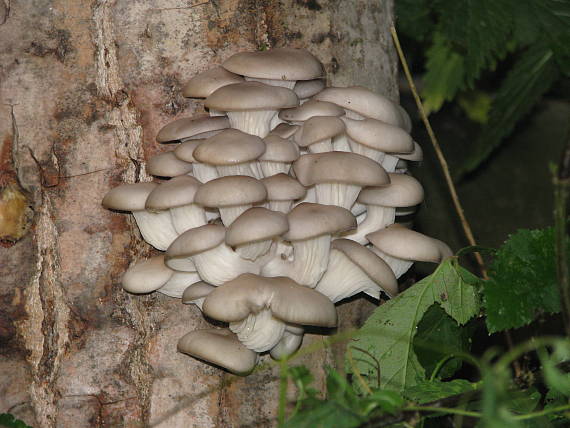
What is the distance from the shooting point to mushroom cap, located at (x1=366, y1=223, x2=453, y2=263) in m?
2.02

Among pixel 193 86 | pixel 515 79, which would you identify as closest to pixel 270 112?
pixel 193 86

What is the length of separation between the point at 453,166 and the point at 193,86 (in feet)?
12.9

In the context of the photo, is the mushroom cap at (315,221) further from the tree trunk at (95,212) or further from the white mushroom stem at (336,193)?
the tree trunk at (95,212)

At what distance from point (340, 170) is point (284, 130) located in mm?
300

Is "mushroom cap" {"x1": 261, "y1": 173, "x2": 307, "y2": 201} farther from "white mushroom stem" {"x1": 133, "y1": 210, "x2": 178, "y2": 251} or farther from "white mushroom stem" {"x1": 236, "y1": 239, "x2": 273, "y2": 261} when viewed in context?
"white mushroom stem" {"x1": 133, "y1": 210, "x2": 178, "y2": 251}

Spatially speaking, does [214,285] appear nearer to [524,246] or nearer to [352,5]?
[524,246]

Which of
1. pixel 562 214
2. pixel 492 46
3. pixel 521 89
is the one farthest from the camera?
pixel 521 89

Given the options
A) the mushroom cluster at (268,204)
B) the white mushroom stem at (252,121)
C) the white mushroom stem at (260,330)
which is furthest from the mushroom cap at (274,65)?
the white mushroom stem at (260,330)

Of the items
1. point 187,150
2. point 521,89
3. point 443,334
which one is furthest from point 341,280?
point 521,89

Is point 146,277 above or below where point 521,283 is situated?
below

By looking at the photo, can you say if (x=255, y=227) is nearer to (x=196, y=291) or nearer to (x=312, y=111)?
(x=196, y=291)

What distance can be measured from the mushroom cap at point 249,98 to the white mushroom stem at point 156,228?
1.37 ft

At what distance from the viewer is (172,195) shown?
6.17 feet

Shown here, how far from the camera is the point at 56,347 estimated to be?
78.3 inches
